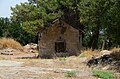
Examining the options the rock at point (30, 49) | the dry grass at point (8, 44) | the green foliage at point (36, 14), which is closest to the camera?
the green foliage at point (36, 14)

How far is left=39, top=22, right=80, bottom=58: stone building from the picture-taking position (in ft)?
122

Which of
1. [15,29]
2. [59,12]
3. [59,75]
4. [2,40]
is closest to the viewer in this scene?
[59,75]

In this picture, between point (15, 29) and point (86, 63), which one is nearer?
point (86, 63)

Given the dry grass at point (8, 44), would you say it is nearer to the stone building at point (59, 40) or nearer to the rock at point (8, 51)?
the rock at point (8, 51)

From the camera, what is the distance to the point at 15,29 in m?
52.5

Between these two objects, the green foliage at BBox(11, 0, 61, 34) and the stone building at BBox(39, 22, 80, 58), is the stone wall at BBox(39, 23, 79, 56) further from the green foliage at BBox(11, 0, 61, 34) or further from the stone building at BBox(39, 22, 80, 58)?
the green foliage at BBox(11, 0, 61, 34)

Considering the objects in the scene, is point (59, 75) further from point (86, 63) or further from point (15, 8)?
point (15, 8)

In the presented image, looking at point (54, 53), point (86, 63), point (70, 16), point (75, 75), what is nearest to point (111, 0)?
point (86, 63)

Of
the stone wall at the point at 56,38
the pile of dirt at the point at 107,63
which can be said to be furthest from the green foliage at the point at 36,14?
the pile of dirt at the point at 107,63

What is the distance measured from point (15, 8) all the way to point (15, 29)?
42.8 ft

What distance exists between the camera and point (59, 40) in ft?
123

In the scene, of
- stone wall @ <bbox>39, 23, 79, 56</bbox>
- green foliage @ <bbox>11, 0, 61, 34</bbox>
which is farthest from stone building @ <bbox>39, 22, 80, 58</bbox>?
green foliage @ <bbox>11, 0, 61, 34</bbox>

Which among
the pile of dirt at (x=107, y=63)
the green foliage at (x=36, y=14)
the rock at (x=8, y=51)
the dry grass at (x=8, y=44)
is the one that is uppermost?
the green foliage at (x=36, y=14)

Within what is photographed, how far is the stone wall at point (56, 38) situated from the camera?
37.3 m
